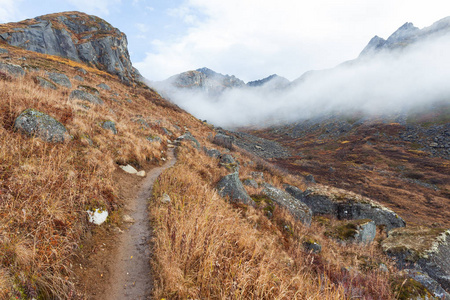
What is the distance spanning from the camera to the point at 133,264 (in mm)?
3842

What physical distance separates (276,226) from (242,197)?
6.76 ft

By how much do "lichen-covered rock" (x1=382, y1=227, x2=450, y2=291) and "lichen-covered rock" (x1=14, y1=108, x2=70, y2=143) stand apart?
14.3m

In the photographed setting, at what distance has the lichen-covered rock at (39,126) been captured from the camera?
601 cm

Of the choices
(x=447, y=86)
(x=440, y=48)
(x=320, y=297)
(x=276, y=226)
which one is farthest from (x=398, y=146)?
(x=440, y=48)

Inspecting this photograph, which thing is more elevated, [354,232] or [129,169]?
[129,169]

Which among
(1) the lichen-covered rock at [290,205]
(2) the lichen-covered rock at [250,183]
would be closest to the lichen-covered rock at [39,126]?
(2) the lichen-covered rock at [250,183]

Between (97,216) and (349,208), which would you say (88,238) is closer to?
(97,216)

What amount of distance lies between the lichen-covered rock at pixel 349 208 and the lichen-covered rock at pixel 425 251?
10.1 feet

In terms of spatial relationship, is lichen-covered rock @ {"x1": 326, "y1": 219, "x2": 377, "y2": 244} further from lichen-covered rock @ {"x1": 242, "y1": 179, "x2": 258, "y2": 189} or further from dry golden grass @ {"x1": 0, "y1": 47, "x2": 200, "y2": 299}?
dry golden grass @ {"x1": 0, "y1": 47, "x2": 200, "y2": 299}

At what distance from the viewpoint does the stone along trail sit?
3.20 metres

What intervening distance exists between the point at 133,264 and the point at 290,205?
893 centimetres

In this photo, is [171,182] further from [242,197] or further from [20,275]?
[20,275]

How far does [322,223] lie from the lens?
11.6 meters

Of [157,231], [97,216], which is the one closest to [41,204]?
[97,216]
